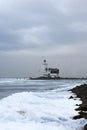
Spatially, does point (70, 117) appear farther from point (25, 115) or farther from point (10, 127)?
point (10, 127)

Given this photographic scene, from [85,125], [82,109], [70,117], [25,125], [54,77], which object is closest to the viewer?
[85,125]

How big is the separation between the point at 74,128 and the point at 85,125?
48 cm

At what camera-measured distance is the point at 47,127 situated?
1217cm

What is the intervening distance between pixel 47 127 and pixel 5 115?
9.00ft


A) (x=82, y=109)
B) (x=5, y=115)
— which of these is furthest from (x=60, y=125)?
(x=82, y=109)

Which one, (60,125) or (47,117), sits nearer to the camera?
(60,125)

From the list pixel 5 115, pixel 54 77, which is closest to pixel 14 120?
pixel 5 115

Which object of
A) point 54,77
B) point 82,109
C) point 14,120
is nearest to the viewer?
point 14,120

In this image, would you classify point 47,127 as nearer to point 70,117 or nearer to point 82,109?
point 70,117

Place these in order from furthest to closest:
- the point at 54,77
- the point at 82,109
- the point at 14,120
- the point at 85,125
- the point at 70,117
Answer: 1. the point at 54,77
2. the point at 82,109
3. the point at 70,117
4. the point at 14,120
5. the point at 85,125

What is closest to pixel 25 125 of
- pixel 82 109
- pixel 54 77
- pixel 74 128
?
pixel 74 128

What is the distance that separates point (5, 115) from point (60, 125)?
272cm

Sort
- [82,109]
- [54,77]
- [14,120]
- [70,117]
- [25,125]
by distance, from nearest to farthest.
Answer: [25,125] < [14,120] < [70,117] < [82,109] < [54,77]

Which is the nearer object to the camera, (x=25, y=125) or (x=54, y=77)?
(x=25, y=125)
